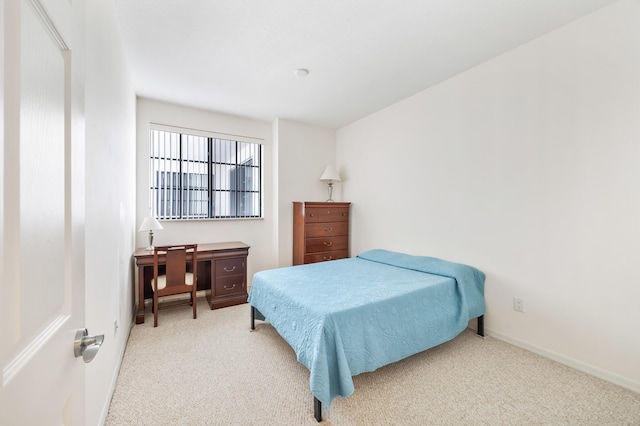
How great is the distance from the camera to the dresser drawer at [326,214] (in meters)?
3.88

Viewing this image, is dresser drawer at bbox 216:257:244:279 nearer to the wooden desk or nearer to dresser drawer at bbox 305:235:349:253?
the wooden desk

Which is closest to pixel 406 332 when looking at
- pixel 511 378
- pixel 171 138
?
pixel 511 378

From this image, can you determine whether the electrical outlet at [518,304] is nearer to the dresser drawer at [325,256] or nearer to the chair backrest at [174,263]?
the dresser drawer at [325,256]

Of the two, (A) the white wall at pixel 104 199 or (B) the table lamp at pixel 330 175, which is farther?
(B) the table lamp at pixel 330 175

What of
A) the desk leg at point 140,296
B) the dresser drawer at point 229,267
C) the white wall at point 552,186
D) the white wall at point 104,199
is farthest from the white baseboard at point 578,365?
the desk leg at point 140,296

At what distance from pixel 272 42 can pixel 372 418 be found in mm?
2879

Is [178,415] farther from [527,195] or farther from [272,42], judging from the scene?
[527,195]

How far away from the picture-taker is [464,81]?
2766mm

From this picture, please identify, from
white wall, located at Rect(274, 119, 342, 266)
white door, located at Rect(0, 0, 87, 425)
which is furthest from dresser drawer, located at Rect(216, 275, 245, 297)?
white door, located at Rect(0, 0, 87, 425)

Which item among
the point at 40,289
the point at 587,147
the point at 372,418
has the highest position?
the point at 587,147

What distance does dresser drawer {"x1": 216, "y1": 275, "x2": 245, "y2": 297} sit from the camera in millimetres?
3343

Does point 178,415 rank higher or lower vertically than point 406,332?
lower

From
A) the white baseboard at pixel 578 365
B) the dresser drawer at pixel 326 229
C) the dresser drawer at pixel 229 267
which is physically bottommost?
the white baseboard at pixel 578 365

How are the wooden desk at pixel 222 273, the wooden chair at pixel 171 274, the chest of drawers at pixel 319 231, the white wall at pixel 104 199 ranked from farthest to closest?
the chest of drawers at pixel 319 231 < the wooden desk at pixel 222 273 < the wooden chair at pixel 171 274 < the white wall at pixel 104 199
